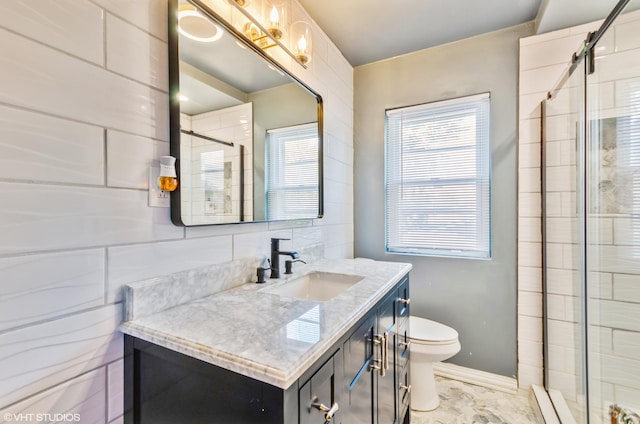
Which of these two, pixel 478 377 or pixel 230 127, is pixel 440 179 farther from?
pixel 230 127

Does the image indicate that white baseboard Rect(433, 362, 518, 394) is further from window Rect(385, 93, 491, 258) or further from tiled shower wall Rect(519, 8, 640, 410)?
window Rect(385, 93, 491, 258)

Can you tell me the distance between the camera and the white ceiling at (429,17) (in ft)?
5.64

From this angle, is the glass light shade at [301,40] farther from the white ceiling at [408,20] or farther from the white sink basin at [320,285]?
the white sink basin at [320,285]

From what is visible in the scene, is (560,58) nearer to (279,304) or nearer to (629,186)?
(629,186)

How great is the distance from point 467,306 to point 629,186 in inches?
44.8

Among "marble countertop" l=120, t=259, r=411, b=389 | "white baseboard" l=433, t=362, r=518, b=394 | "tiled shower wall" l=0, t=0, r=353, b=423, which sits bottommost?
"white baseboard" l=433, t=362, r=518, b=394

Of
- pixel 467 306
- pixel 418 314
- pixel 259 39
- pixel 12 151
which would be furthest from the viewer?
pixel 418 314

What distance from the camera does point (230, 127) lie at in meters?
1.22

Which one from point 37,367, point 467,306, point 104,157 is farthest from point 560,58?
point 37,367

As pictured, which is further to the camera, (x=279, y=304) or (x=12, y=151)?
(x=279, y=304)

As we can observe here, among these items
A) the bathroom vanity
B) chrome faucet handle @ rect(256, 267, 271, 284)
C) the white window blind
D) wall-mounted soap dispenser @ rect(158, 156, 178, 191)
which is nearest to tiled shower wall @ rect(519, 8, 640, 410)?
the bathroom vanity

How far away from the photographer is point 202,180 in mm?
1082

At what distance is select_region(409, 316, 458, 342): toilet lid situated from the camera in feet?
5.87

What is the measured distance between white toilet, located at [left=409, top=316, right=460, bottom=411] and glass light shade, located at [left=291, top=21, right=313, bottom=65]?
1.76 m
